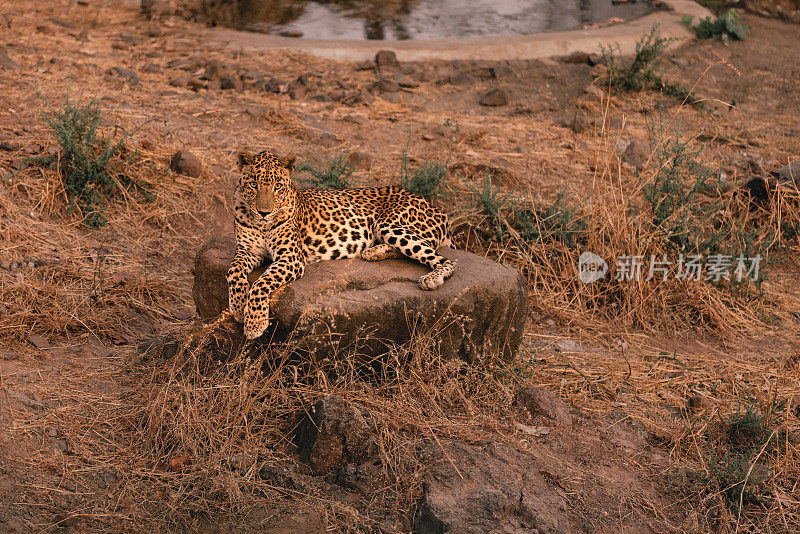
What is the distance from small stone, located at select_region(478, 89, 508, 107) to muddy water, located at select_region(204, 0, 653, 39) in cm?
371

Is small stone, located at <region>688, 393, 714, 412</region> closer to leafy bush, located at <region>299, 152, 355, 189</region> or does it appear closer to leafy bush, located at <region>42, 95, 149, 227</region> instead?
leafy bush, located at <region>299, 152, 355, 189</region>

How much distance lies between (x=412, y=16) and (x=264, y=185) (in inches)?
479

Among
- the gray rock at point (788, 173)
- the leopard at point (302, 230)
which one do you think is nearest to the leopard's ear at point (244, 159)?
the leopard at point (302, 230)

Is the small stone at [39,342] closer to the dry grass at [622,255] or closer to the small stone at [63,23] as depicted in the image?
the dry grass at [622,255]

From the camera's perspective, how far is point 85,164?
860 cm

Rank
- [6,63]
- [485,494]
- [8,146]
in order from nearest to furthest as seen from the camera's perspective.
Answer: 1. [485,494]
2. [8,146]
3. [6,63]

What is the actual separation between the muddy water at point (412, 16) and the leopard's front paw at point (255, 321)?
411 inches

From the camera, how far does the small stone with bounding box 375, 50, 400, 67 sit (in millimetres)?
13180

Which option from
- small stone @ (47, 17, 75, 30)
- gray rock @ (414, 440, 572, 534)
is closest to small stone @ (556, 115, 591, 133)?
gray rock @ (414, 440, 572, 534)

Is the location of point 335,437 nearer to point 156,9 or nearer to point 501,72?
point 501,72

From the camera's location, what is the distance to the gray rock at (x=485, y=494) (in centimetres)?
507

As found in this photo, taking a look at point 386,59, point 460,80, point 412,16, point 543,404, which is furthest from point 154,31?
point 543,404

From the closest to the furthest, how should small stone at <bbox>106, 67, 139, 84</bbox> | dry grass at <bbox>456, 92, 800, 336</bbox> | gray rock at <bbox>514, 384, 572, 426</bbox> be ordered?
gray rock at <bbox>514, 384, 572, 426</bbox> → dry grass at <bbox>456, 92, 800, 336</bbox> → small stone at <bbox>106, 67, 139, 84</bbox>

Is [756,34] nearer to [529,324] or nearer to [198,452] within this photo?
[529,324]
